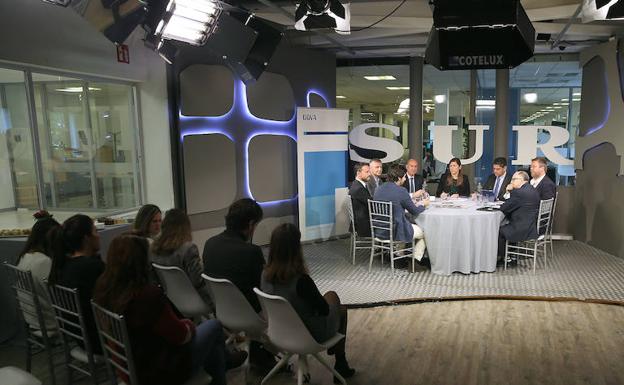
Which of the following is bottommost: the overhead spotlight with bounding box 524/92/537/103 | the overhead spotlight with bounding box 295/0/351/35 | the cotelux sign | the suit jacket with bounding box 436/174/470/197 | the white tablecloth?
the white tablecloth

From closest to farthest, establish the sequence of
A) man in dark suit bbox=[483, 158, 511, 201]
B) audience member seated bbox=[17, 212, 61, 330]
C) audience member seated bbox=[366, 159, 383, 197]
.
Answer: audience member seated bbox=[17, 212, 61, 330]
man in dark suit bbox=[483, 158, 511, 201]
audience member seated bbox=[366, 159, 383, 197]

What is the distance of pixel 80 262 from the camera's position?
2600mm

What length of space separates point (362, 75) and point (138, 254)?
8031 millimetres

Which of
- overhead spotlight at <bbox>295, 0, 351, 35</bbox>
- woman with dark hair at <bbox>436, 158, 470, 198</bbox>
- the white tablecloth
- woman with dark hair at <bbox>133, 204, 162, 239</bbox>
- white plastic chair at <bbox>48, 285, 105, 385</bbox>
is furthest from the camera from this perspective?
woman with dark hair at <bbox>436, 158, 470, 198</bbox>

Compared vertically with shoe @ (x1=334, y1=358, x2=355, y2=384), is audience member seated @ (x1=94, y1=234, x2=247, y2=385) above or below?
above

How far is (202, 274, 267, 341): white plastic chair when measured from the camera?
2744 millimetres

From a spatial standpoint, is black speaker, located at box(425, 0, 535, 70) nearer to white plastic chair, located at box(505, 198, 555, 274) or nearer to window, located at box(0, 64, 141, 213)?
white plastic chair, located at box(505, 198, 555, 274)

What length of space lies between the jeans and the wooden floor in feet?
1.93

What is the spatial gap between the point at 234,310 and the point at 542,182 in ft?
15.3

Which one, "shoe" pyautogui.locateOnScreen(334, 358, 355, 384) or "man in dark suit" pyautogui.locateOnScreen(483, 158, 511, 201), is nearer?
"shoe" pyautogui.locateOnScreen(334, 358, 355, 384)

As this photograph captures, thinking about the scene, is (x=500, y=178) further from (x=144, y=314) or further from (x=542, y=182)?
(x=144, y=314)

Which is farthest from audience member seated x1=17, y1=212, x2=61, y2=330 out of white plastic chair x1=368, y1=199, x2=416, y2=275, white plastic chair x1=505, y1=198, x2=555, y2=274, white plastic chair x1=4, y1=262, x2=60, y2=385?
white plastic chair x1=505, y1=198, x2=555, y2=274

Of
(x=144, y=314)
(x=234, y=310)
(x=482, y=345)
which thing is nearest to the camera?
(x=144, y=314)

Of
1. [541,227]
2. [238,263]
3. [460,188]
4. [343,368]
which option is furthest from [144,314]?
[460,188]
